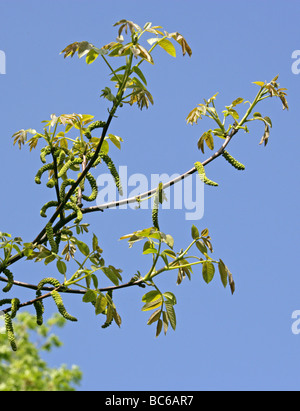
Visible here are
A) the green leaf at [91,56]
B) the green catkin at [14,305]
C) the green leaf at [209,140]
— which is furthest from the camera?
the green leaf at [209,140]

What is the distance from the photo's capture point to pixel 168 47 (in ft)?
10.2

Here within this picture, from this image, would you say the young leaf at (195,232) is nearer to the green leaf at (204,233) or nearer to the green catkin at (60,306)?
the green leaf at (204,233)

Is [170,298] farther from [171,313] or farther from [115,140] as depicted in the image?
[115,140]

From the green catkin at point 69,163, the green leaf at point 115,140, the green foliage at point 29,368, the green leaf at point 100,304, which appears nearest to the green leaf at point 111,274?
the green leaf at point 100,304

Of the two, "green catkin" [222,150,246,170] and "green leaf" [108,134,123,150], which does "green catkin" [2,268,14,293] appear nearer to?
"green leaf" [108,134,123,150]

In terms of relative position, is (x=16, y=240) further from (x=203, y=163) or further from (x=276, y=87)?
(x=276, y=87)

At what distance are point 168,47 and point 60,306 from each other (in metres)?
1.41

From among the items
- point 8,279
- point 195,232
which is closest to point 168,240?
point 195,232

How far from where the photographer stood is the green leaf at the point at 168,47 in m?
3.08

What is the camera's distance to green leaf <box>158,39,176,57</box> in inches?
121

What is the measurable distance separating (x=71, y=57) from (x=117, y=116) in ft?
1.92

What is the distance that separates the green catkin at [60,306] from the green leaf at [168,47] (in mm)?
1327
